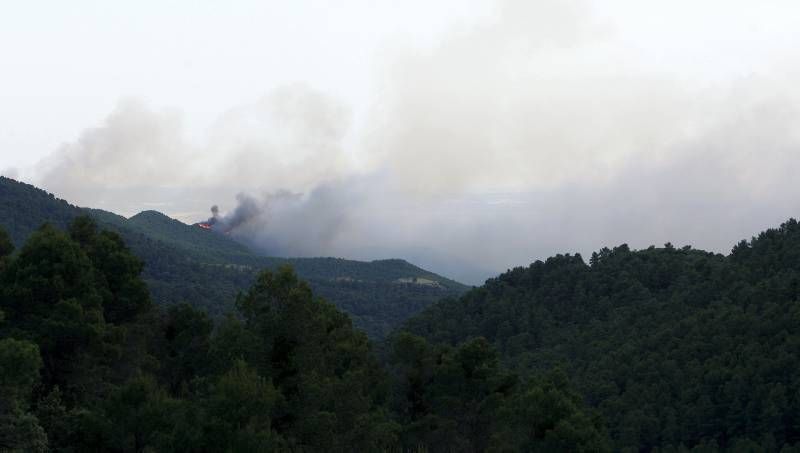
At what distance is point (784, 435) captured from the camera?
54188 mm

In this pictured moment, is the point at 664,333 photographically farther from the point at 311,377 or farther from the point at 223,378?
the point at 223,378

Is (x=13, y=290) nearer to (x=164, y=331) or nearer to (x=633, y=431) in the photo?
(x=164, y=331)

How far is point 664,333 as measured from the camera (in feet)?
247

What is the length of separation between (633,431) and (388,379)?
82.1 feet

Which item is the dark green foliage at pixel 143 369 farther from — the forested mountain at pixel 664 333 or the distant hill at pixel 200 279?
the distant hill at pixel 200 279

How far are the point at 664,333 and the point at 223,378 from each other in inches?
2361

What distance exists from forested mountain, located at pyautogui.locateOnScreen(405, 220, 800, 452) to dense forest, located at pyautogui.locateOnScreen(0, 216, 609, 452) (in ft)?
59.3

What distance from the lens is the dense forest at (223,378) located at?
2234 cm

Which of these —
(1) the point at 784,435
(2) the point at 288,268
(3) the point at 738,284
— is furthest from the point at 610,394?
(2) the point at 288,268

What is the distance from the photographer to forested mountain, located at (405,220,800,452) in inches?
2239

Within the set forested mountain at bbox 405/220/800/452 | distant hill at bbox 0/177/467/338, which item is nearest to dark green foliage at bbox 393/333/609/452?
forested mountain at bbox 405/220/800/452

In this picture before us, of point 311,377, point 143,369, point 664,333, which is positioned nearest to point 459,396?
point 311,377

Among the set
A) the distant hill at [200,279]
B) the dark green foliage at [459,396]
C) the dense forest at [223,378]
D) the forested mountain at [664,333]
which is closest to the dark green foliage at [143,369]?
the dense forest at [223,378]

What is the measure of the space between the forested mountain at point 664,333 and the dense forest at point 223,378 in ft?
59.3
